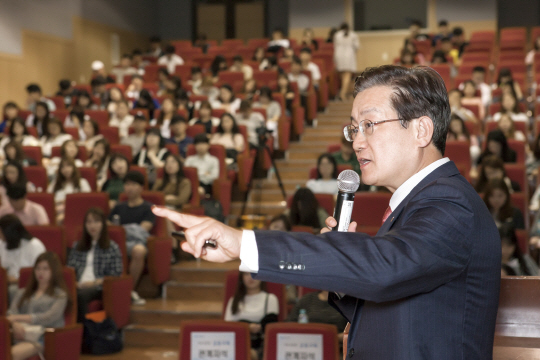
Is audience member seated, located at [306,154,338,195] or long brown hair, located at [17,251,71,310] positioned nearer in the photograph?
long brown hair, located at [17,251,71,310]

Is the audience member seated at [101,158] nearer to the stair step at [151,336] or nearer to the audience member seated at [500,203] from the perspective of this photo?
the stair step at [151,336]

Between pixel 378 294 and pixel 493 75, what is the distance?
7.54 meters

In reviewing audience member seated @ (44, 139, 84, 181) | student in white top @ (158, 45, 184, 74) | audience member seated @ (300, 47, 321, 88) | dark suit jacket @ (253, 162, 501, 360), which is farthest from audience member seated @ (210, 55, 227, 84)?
dark suit jacket @ (253, 162, 501, 360)

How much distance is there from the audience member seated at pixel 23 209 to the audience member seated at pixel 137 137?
150 cm

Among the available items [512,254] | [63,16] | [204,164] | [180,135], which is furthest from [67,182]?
[63,16]

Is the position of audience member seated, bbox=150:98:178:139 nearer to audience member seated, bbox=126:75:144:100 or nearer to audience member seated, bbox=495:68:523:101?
audience member seated, bbox=126:75:144:100

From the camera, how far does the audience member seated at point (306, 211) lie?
3.63m

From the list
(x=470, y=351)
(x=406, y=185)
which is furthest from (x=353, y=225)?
(x=470, y=351)

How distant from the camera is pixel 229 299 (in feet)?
10.0

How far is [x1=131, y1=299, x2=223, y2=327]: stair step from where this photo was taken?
3.52m

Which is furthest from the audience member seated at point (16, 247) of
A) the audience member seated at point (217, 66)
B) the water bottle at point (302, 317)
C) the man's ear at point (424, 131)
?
the audience member seated at point (217, 66)

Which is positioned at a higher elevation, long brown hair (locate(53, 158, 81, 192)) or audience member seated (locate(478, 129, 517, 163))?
audience member seated (locate(478, 129, 517, 163))

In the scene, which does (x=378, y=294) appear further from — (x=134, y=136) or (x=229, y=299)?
(x=134, y=136)

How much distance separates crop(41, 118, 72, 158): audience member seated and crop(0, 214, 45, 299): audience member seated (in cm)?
208
